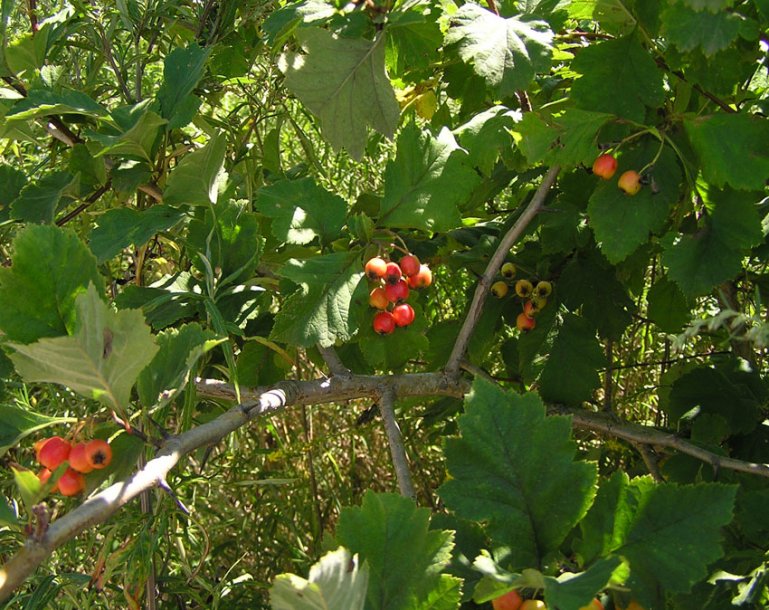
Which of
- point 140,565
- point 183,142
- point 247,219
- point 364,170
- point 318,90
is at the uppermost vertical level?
point 318,90

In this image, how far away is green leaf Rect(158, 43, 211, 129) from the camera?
1.22 meters

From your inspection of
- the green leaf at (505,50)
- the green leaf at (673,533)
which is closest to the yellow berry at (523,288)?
the green leaf at (505,50)

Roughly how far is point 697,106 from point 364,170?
958 mm

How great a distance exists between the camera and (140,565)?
39.1 inches

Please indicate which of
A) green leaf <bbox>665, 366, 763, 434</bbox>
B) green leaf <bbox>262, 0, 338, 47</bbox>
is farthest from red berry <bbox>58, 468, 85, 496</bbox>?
green leaf <bbox>665, 366, 763, 434</bbox>

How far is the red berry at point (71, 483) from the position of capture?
34.4 inches

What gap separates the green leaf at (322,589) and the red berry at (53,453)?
0.96 ft

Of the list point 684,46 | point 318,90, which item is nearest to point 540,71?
point 684,46

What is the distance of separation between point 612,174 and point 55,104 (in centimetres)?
75

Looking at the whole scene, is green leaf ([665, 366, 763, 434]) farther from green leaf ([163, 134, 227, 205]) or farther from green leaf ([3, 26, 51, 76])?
green leaf ([3, 26, 51, 76])

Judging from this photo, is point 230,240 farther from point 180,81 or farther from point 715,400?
point 715,400

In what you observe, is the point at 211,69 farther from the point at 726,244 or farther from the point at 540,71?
the point at 726,244

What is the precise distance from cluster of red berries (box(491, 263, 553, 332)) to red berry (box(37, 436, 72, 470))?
2.51 feet

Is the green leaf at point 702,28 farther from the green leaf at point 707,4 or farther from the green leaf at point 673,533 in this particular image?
the green leaf at point 673,533
